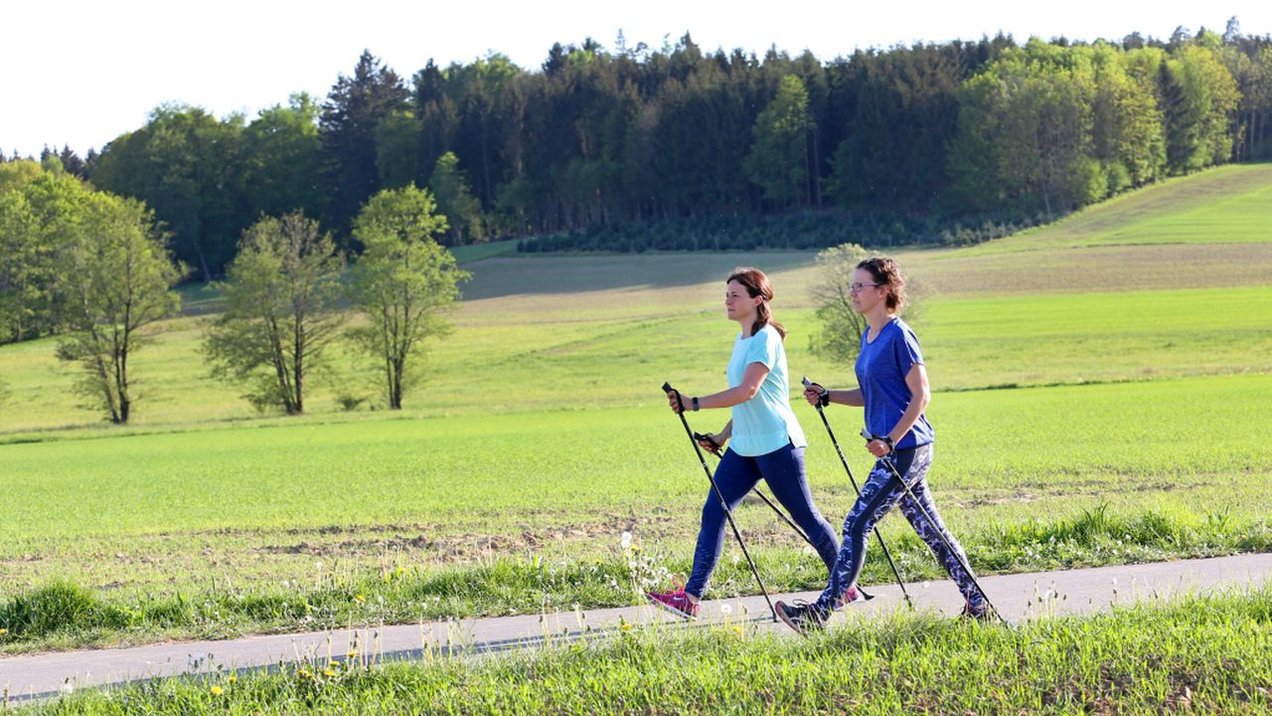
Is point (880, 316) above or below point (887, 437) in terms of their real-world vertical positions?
above

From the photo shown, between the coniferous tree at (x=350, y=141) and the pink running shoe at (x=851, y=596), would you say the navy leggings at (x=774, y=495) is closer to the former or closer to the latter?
the pink running shoe at (x=851, y=596)

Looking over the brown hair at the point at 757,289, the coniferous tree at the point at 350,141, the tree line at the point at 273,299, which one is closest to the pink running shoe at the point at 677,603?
the brown hair at the point at 757,289

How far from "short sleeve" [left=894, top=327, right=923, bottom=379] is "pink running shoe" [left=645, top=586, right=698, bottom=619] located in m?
1.83

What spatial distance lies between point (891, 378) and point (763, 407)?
2.72 feet

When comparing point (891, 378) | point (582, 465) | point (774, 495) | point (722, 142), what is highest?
point (722, 142)

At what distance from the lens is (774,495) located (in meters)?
7.95

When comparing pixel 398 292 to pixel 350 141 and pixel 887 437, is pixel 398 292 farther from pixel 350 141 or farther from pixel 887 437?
pixel 350 141

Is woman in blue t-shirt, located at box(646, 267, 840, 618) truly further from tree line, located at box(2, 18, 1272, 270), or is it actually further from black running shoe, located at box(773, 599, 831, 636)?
tree line, located at box(2, 18, 1272, 270)

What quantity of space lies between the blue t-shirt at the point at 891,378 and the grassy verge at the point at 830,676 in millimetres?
1186

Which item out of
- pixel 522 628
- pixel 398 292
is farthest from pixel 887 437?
pixel 398 292

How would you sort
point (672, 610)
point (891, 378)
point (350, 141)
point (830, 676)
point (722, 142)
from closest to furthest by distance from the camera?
point (830, 676)
point (891, 378)
point (672, 610)
point (722, 142)
point (350, 141)

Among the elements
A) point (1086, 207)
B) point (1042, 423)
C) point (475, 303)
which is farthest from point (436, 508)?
point (1086, 207)

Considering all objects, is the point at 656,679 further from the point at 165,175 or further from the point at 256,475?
the point at 165,175

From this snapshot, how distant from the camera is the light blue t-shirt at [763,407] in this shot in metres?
7.91
